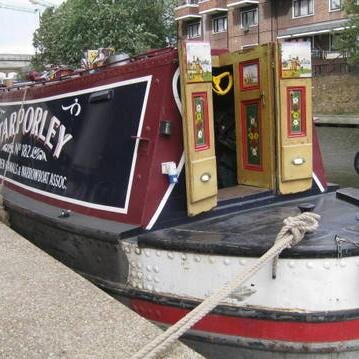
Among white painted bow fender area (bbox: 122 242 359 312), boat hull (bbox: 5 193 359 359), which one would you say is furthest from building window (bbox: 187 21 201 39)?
white painted bow fender area (bbox: 122 242 359 312)

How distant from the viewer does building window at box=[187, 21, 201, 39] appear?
42750 millimetres

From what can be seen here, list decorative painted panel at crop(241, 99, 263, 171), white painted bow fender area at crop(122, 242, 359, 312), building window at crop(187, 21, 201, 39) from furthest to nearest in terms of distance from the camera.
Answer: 1. building window at crop(187, 21, 201, 39)
2. decorative painted panel at crop(241, 99, 263, 171)
3. white painted bow fender area at crop(122, 242, 359, 312)

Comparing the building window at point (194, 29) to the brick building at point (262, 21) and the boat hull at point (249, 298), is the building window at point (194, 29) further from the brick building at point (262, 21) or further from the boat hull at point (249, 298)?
the boat hull at point (249, 298)

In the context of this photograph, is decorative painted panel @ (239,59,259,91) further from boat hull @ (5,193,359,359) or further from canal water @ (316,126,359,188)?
canal water @ (316,126,359,188)

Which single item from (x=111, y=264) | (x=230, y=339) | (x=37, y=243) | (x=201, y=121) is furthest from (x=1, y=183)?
(x=230, y=339)

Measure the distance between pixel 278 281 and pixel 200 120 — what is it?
1286mm

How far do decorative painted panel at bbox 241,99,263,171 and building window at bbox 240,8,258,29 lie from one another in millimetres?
34111

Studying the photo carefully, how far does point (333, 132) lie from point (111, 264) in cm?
1852

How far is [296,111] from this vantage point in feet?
15.2

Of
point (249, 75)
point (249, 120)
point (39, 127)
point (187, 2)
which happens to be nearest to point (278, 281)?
point (249, 120)

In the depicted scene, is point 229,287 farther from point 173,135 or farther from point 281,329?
point 173,135

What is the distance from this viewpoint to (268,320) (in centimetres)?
346

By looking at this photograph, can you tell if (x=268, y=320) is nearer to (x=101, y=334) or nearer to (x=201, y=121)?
(x=101, y=334)

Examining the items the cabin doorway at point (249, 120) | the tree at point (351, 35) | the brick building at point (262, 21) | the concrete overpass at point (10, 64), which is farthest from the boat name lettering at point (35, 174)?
the brick building at point (262, 21)
